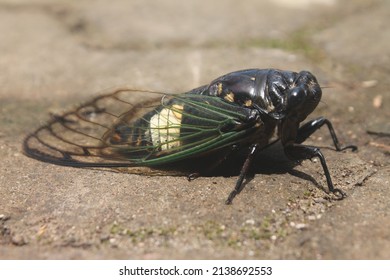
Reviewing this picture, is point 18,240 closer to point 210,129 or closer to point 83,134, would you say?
point 83,134

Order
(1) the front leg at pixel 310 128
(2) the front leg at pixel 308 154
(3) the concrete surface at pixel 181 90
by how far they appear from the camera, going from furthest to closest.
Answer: (1) the front leg at pixel 310 128, (2) the front leg at pixel 308 154, (3) the concrete surface at pixel 181 90

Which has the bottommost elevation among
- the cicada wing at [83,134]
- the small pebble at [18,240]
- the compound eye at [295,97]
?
the small pebble at [18,240]

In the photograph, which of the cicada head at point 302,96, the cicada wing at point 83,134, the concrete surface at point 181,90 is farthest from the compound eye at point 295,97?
the cicada wing at point 83,134

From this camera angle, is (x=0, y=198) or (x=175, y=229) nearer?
(x=175, y=229)

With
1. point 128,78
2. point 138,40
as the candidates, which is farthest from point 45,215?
point 138,40

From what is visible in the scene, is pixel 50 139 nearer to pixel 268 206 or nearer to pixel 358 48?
pixel 268 206

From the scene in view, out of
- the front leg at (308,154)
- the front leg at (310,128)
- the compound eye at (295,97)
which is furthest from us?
the front leg at (310,128)

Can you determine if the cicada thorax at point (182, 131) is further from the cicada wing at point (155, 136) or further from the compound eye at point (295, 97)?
the compound eye at point (295, 97)
